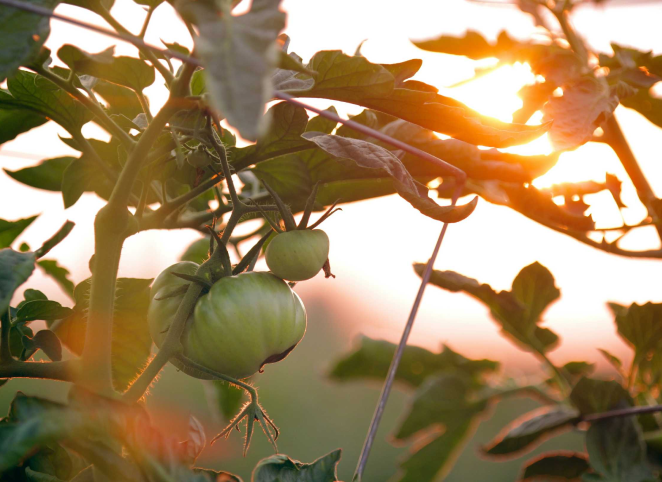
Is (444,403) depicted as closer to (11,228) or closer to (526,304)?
(526,304)

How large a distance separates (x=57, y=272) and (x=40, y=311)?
19 centimetres

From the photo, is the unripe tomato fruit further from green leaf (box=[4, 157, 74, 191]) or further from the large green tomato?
green leaf (box=[4, 157, 74, 191])

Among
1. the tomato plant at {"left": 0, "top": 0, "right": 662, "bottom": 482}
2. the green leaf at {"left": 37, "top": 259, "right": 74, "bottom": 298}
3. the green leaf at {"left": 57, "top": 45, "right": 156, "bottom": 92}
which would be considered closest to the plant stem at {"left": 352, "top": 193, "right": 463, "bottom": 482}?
the tomato plant at {"left": 0, "top": 0, "right": 662, "bottom": 482}

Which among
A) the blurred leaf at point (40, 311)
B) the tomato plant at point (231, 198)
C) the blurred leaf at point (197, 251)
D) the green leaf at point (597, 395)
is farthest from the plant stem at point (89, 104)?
the green leaf at point (597, 395)

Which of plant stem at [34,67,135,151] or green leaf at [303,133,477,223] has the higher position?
plant stem at [34,67,135,151]

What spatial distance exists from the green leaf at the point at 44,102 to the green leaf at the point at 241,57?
20cm

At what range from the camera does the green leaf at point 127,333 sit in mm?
387

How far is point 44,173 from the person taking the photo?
45 centimetres

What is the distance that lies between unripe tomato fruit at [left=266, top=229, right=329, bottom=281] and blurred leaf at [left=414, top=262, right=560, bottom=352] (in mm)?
228

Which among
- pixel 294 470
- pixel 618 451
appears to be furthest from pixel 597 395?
pixel 294 470

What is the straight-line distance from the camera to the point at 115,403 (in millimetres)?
263

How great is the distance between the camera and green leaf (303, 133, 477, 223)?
0.27 metres

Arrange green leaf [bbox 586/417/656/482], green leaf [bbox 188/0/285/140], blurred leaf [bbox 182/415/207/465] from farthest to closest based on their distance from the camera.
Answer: green leaf [bbox 586/417/656/482] → blurred leaf [bbox 182/415/207/465] → green leaf [bbox 188/0/285/140]

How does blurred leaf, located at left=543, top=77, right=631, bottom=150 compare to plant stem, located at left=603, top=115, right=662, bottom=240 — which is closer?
blurred leaf, located at left=543, top=77, right=631, bottom=150
